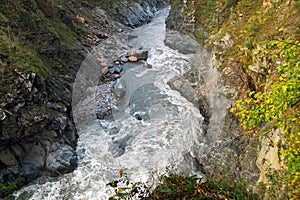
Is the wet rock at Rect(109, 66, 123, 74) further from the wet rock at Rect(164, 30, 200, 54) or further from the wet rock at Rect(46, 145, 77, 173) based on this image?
the wet rock at Rect(46, 145, 77, 173)

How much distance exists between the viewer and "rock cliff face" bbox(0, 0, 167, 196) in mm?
10000

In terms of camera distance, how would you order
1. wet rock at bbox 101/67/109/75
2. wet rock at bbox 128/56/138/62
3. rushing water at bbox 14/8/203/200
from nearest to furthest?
rushing water at bbox 14/8/203/200, wet rock at bbox 101/67/109/75, wet rock at bbox 128/56/138/62

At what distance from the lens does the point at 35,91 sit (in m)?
11.3

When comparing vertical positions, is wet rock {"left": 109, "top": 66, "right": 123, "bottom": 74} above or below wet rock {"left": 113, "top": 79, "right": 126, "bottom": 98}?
above

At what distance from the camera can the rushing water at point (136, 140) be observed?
32.5ft

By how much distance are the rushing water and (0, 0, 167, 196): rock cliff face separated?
2.28ft

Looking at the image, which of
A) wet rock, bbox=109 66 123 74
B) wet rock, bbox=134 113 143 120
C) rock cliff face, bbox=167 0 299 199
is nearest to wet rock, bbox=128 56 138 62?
wet rock, bbox=109 66 123 74

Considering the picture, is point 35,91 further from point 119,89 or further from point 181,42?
point 181,42

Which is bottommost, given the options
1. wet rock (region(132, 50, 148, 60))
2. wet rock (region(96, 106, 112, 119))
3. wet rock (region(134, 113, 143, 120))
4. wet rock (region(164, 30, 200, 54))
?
wet rock (region(96, 106, 112, 119))

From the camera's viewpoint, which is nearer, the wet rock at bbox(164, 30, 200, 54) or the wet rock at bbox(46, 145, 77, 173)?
the wet rock at bbox(46, 145, 77, 173)

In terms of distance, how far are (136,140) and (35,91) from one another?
4810mm

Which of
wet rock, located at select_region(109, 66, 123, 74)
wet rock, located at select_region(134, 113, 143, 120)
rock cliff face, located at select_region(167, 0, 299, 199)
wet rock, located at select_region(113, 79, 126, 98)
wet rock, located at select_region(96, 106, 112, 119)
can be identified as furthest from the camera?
wet rock, located at select_region(109, 66, 123, 74)

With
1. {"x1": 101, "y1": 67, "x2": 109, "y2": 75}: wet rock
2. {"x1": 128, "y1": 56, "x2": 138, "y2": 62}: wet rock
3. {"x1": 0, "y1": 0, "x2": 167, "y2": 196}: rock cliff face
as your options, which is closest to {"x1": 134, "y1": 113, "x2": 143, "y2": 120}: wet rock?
{"x1": 0, "y1": 0, "x2": 167, "y2": 196}: rock cliff face

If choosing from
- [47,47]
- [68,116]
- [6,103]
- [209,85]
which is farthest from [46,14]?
[209,85]
